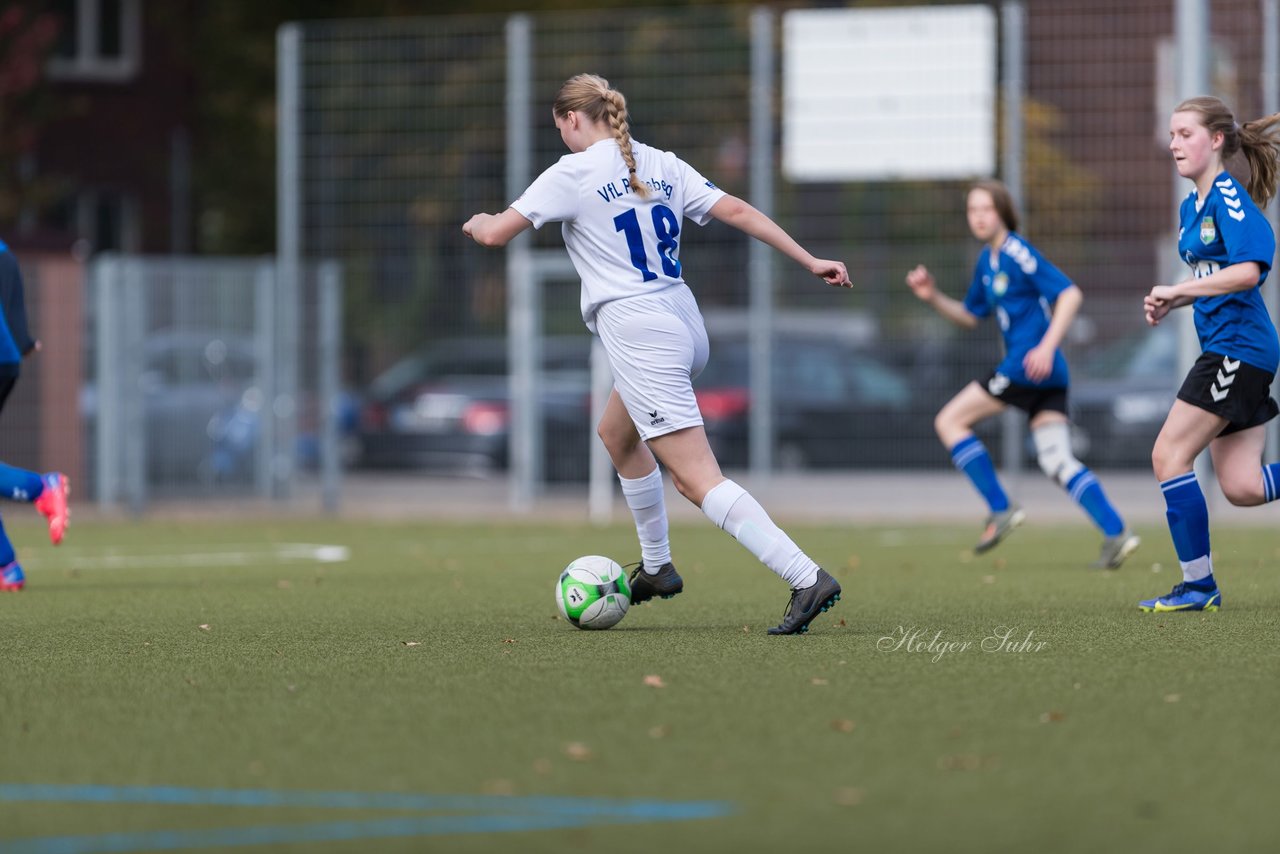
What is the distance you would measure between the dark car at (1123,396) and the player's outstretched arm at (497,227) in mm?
11987

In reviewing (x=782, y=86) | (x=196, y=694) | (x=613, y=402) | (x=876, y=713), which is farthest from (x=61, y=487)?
→ (x=782, y=86)

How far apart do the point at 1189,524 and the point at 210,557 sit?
6.89 m

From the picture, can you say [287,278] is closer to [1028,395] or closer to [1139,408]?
[1139,408]

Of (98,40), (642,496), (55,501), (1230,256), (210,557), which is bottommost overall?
(210,557)

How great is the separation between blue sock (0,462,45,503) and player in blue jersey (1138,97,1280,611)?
17.2 feet

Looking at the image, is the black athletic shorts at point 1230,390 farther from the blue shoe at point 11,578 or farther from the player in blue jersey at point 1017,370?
the blue shoe at point 11,578

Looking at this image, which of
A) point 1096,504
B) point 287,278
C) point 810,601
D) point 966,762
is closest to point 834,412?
point 287,278

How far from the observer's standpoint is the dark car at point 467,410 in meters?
19.5

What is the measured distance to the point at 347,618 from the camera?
8.78m

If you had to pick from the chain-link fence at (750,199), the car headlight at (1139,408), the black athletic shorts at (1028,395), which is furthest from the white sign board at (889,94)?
the black athletic shorts at (1028,395)

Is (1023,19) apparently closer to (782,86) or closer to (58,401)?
(782,86)

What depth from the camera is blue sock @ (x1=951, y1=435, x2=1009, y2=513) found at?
1171 cm

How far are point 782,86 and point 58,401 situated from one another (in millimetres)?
6932

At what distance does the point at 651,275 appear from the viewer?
302 inches
